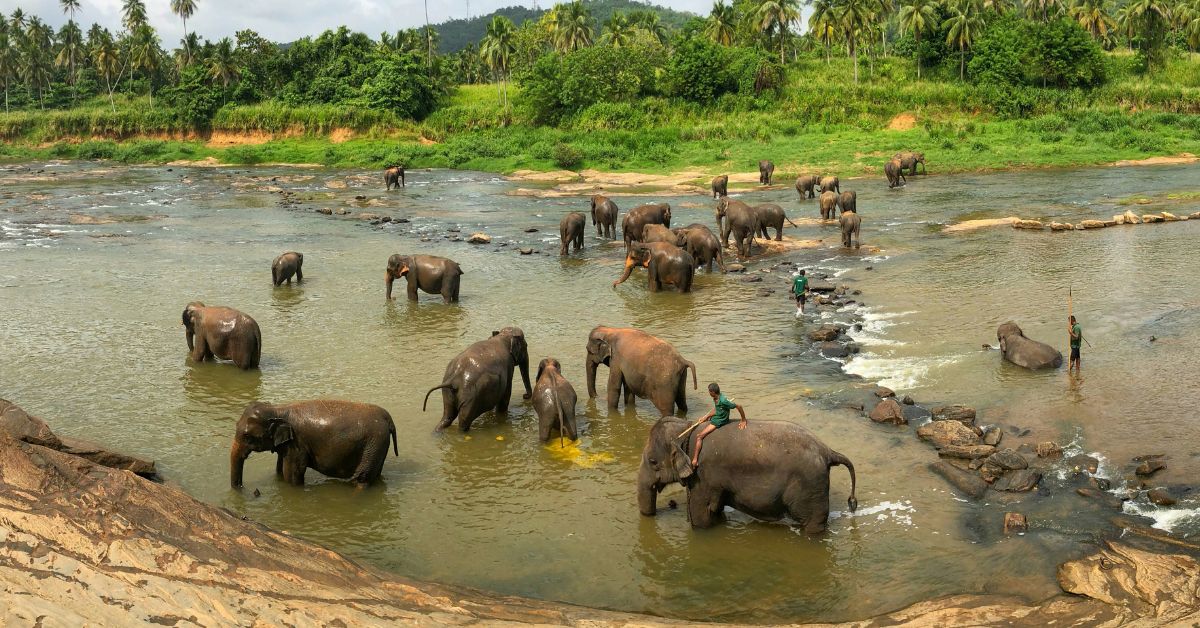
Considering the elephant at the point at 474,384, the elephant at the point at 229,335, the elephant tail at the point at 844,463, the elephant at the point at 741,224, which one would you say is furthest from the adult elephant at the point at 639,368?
the elephant at the point at 741,224

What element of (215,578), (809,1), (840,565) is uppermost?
(809,1)

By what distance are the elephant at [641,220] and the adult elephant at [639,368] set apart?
13.0 m

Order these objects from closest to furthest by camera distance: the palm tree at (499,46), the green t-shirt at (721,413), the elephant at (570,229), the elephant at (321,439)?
1. the green t-shirt at (721,413)
2. the elephant at (321,439)
3. the elephant at (570,229)
4. the palm tree at (499,46)

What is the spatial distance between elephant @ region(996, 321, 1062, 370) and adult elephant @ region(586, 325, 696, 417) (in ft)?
15.8

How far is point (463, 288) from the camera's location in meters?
22.3

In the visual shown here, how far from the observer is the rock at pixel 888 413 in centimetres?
1238

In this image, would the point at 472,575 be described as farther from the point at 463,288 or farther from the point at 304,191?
the point at 304,191

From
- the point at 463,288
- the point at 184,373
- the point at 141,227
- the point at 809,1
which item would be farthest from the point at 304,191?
the point at 809,1

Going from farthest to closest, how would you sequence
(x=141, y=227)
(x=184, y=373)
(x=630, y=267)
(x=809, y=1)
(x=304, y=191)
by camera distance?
(x=809, y=1) → (x=304, y=191) → (x=141, y=227) → (x=630, y=267) → (x=184, y=373)

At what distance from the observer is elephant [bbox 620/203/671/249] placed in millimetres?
26500

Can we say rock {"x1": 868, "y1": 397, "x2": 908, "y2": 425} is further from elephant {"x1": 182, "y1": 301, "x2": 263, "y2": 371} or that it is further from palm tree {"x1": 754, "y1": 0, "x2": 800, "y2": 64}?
palm tree {"x1": 754, "y1": 0, "x2": 800, "y2": 64}

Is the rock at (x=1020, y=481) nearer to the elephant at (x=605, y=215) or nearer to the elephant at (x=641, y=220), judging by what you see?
the elephant at (x=641, y=220)

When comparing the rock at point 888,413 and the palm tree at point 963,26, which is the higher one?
the palm tree at point 963,26

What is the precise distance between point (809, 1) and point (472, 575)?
6476 cm
